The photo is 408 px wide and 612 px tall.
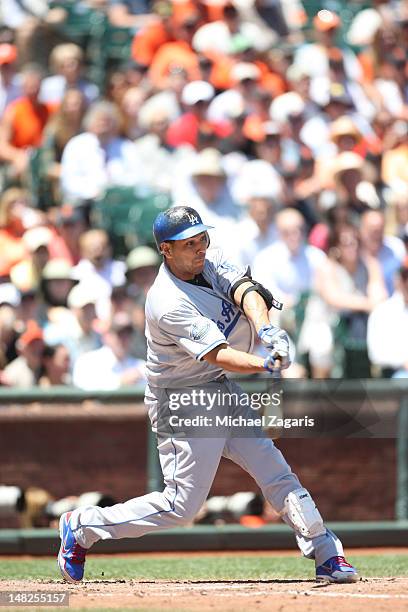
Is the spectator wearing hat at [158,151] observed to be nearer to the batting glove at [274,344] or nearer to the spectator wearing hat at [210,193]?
the spectator wearing hat at [210,193]

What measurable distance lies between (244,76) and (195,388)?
20.4 ft

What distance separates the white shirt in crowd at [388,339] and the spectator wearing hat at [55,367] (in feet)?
7.47

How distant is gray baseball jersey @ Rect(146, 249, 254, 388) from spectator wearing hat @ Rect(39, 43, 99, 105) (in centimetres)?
612

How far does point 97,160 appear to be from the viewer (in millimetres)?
11305

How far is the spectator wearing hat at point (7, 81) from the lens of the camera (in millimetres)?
12211

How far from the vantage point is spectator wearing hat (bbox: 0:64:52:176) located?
11.9 meters

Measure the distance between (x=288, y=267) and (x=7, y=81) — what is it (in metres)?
3.89

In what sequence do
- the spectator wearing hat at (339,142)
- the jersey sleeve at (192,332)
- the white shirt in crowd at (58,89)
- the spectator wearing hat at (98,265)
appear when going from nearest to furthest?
the jersey sleeve at (192,332)
the spectator wearing hat at (98,265)
the spectator wearing hat at (339,142)
the white shirt in crowd at (58,89)

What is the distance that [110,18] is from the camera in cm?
1359

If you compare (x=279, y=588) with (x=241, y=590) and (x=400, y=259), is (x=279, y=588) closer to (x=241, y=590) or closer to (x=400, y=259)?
(x=241, y=590)

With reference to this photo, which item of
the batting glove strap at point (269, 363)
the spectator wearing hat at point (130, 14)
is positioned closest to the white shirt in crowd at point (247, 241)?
the spectator wearing hat at point (130, 14)

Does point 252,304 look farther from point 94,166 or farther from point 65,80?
point 65,80

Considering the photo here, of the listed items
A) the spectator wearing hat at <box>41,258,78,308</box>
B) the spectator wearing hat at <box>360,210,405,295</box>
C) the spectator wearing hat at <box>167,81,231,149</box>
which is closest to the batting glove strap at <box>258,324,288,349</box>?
the spectator wearing hat at <box>360,210,405,295</box>

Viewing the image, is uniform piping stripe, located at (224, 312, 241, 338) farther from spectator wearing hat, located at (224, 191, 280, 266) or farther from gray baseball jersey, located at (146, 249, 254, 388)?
spectator wearing hat, located at (224, 191, 280, 266)
